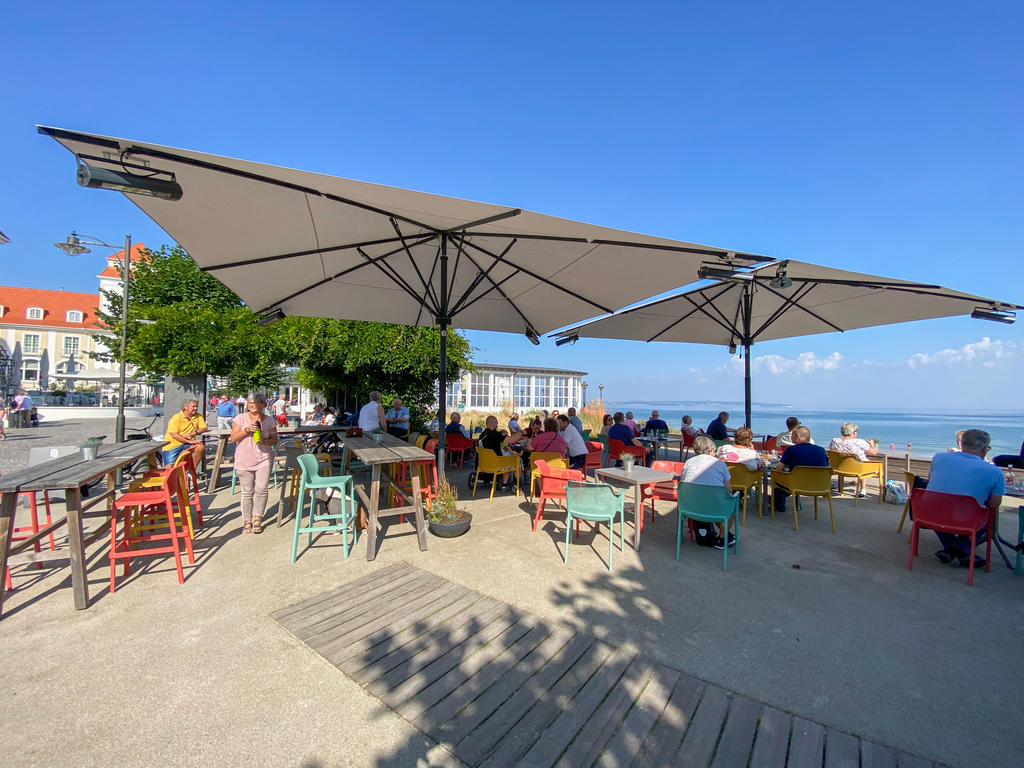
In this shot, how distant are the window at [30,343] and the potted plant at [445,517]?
63.2 meters

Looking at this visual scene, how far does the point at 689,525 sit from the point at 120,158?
544cm

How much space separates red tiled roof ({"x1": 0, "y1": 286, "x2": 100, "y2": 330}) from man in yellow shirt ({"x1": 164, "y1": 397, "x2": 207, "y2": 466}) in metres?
54.8

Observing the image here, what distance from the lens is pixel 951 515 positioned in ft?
12.5

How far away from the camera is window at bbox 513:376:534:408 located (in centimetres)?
2845

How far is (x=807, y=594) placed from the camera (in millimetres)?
3475

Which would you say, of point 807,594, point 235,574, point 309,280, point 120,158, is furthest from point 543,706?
point 309,280

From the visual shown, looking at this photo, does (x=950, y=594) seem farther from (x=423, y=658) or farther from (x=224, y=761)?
(x=224, y=761)

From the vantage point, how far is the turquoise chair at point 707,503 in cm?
404

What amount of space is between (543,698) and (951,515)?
388cm

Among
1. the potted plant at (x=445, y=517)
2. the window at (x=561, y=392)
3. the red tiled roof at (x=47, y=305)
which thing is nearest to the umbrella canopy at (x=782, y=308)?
the potted plant at (x=445, y=517)

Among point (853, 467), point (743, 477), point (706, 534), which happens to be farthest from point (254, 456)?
point (853, 467)

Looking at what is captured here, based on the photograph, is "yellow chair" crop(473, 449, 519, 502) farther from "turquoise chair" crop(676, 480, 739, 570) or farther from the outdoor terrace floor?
"turquoise chair" crop(676, 480, 739, 570)

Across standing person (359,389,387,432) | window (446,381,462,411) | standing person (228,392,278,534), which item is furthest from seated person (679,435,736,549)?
window (446,381,462,411)

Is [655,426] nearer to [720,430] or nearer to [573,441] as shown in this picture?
[720,430]
